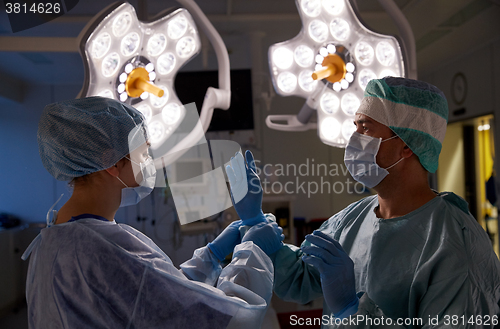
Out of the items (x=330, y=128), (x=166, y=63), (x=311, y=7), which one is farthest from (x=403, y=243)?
(x=166, y=63)

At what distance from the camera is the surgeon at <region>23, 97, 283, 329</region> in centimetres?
82

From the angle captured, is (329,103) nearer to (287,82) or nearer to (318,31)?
(287,82)

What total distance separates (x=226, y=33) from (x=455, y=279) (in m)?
2.46

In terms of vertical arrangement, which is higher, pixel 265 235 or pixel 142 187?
pixel 142 187

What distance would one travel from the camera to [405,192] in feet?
4.10

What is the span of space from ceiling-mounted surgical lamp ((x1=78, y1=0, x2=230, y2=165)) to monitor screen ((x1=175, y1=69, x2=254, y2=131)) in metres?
0.78

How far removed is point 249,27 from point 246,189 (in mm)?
1938

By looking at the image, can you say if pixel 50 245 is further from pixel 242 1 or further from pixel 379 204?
pixel 242 1

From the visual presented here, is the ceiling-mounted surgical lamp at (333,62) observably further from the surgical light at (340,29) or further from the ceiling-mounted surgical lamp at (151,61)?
the ceiling-mounted surgical lamp at (151,61)

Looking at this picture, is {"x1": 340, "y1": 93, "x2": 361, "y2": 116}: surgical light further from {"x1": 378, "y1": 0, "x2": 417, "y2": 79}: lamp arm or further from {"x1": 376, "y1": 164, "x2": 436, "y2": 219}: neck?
{"x1": 376, "y1": 164, "x2": 436, "y2": 219}: neck

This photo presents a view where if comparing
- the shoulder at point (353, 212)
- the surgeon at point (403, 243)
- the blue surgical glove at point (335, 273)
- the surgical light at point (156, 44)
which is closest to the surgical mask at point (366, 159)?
the surgeon at point (403, 243)

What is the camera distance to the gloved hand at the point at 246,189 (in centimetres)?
131

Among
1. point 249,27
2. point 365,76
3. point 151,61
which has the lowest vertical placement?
point 365,76

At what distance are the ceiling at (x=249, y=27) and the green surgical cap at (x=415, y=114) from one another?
3.29ft
